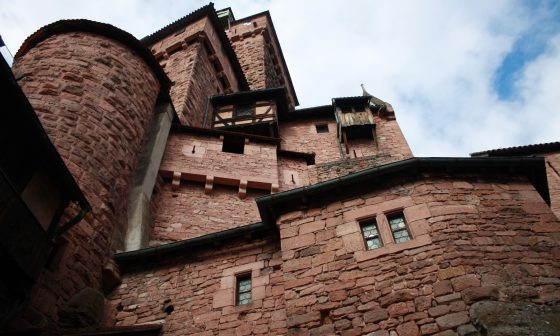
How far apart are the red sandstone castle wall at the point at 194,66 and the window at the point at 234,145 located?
329 centimetres

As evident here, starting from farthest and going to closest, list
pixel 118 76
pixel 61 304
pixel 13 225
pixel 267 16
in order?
pixel 267 16
pixel 118 76
pixel 61 304
pixel 13 225

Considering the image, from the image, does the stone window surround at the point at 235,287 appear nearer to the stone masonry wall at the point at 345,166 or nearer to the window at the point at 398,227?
the window at the point at 398,227

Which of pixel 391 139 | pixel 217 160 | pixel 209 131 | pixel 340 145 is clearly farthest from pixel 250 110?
pixel 391 139

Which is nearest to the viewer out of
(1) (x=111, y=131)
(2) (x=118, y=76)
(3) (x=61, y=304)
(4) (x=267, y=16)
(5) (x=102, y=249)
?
(3) (x=61, y=304)

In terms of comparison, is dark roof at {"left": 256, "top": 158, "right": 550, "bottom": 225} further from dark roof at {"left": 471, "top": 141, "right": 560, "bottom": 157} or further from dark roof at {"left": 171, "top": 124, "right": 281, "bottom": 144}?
dark roof at {"left": 471, "top": 141, "right": 560, "bottom": 157}

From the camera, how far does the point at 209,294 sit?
7711mm

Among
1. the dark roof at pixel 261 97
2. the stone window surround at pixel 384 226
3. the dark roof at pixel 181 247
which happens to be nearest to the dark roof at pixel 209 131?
the dark roof at pixel 261 97

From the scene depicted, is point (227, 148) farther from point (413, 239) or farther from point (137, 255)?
point (413, 239)

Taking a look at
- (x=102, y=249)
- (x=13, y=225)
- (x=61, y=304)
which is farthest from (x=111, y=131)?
(x=13, y=225)

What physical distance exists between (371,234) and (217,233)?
3017 mm

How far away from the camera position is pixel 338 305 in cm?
614

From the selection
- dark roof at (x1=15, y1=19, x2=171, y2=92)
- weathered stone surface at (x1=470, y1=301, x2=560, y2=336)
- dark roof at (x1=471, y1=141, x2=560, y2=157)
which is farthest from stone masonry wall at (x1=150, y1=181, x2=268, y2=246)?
dark roof at (x1=471, y1=141, x2=560, y2=157)

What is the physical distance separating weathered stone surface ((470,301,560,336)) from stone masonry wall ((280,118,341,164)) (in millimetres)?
12453

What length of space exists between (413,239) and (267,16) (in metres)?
32.3
